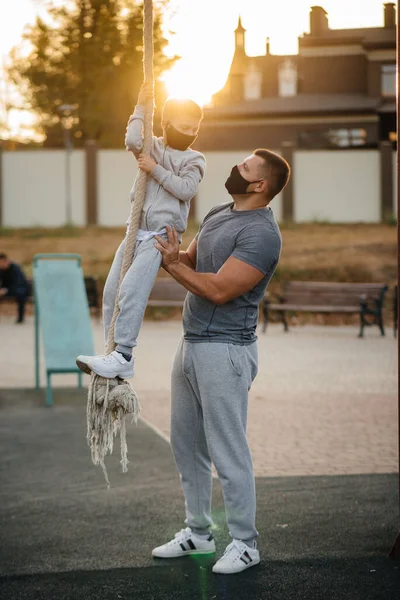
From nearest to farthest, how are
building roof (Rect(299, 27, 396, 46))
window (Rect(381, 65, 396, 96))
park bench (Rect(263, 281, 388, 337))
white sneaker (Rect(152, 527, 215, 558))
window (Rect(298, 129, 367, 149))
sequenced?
white sneaker (Rect(152, 527, 215, 558)), park bench (Rect(263, 281, 388, 337)), building roof (Rect(299, 27, 396, 46)), window (Rect(381, 65, 396, 96)), window (Rect(298, 129, 367, 149))

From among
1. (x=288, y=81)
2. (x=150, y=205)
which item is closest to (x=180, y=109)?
(x=150, y=205)

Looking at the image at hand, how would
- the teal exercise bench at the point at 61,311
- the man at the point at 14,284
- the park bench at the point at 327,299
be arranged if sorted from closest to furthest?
1. the teal exercise bench at the point at 61,311
2. the park bench at the point at 327,299
3. the man at the point at 14,284

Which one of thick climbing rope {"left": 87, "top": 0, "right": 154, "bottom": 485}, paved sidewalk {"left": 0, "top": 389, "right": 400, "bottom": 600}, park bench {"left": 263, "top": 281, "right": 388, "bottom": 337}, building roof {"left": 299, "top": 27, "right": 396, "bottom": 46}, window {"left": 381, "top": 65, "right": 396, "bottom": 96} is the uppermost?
building roof {"left": 299, "top": 27, "right": 396, "bottom": 46}

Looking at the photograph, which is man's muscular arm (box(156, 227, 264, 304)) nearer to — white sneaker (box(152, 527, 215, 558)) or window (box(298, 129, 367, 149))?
white sneaker (box(152, 527, 215, 558))

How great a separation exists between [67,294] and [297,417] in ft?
10.0

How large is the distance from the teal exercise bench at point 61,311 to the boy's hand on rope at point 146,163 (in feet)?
21.9

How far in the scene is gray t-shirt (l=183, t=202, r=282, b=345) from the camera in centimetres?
485

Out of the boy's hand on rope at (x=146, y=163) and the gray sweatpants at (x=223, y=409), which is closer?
the boy's hand on rope at (x=146, y=163)

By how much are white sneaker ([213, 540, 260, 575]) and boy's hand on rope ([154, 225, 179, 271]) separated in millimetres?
1391

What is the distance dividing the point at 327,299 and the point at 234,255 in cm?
1646

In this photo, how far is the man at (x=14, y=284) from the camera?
70.0 ft

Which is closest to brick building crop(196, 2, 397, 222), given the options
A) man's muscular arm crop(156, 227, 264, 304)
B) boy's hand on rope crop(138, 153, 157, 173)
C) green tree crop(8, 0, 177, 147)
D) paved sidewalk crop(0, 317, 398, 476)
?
green tree crop(8, 0, 177, 147)

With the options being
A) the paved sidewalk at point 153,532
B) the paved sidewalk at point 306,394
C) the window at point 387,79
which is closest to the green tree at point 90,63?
the window at point 387,79

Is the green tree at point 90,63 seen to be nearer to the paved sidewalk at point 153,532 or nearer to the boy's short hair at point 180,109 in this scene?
the paved sidewalk at point 153,532
